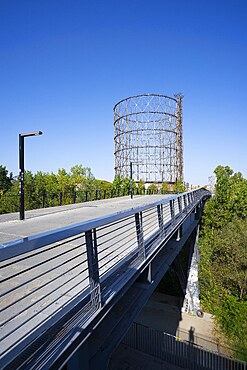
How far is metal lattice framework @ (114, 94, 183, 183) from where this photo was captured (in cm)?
3962

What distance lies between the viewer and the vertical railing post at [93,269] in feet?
7.14

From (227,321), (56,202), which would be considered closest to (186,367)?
(227,321)

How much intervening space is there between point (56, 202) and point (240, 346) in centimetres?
1755

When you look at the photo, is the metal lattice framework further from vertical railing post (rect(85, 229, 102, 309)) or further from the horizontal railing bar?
the horizontal railing bar

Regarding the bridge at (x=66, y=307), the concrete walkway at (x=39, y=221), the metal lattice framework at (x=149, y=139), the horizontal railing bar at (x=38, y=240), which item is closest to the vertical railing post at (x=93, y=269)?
the bridge at (x=66, y=307)

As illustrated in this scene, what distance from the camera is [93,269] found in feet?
7.25

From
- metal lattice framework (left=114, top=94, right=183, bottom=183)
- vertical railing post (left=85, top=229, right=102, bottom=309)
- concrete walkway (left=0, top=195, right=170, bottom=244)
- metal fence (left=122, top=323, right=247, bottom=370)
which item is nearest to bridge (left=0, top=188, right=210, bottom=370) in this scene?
vertical railing post (left=85, top=229, right=102, bottom=309)

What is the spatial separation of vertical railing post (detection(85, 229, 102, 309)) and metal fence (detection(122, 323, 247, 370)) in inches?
476

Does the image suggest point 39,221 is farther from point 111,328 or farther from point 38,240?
point 38,240

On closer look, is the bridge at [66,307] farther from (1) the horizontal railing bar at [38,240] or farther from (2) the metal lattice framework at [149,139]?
(2) the metal lattice framework at [149,139]

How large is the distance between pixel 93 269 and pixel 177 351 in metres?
12.8

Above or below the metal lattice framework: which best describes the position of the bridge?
below

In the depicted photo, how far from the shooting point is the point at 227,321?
47.0 ft

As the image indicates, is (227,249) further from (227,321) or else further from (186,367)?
(186,367)
